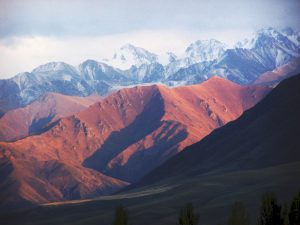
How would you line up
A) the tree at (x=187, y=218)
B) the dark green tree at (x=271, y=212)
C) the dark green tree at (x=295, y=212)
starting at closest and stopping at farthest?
the dark green tree at (x=295, y=212) < the dark green tree at (x=271, y=212) < the tree at (x=187, y=218)

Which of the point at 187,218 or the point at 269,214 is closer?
the point at 269,214

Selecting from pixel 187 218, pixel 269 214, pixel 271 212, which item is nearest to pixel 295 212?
pixel 271 212

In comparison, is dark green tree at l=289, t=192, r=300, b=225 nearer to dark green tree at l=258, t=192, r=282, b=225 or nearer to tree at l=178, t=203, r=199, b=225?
dark green tree at l=258, t=192, r=282, b=225

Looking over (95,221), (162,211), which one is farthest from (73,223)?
(162,211)

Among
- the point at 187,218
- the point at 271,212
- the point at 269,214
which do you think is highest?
the point at 271,212

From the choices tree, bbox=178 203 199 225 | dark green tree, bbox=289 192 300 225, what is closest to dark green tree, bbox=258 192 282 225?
dark green tree, bbox=289 192 300 225

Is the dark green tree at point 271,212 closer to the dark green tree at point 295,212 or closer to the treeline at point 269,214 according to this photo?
the treeline at point 269,214

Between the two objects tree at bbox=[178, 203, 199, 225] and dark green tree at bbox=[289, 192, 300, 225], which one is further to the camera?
tree at bbox=[178, 203, 199, 225]

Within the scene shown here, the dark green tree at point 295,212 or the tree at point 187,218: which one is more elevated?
the dark green tree at point 295,212

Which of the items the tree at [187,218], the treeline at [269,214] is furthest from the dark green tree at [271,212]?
the tree at [187,218]

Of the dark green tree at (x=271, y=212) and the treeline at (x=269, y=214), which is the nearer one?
the treeline at (x=269, y=214)

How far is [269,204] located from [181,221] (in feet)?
35.4

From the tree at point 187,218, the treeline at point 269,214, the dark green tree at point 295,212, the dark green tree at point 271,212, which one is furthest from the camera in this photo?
the tree at point 187,218

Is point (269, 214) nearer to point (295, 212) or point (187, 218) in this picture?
point (295, 212)
